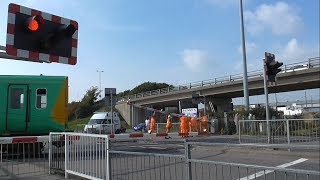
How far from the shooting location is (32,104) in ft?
55.3

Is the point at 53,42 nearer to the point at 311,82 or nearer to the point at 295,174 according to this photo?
the point at 295,174

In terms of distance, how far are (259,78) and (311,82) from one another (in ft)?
23.7

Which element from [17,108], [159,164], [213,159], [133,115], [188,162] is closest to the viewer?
[213,159]

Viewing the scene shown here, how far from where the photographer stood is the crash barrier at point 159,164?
543 centimetres

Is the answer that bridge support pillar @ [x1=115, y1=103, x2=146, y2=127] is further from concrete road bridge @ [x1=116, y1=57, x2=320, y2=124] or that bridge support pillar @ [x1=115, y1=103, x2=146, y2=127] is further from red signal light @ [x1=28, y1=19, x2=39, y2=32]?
red signal light @ [x1=28, y1=19, x2=39, y2=32]

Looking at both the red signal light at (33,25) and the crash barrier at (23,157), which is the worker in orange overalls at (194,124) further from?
the red signal light at (33,25)

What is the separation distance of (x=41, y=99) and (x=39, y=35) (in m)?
10.3

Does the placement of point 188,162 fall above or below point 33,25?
below

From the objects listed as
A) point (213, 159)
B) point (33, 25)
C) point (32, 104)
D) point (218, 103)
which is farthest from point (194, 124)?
point (218, 103)

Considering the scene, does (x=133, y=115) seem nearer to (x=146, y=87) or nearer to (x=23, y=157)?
(x=146, y=87)

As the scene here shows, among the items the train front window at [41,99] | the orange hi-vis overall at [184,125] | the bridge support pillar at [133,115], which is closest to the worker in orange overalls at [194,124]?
the orange hi-vis overall at [184,125]

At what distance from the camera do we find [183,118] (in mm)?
28688

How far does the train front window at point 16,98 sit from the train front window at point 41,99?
61 cm

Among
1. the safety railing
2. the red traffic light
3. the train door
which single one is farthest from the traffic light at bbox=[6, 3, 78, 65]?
the train door
